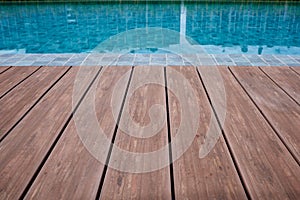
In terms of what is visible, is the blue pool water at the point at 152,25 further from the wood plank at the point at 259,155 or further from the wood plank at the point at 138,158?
the wood plank at the point at 259,155

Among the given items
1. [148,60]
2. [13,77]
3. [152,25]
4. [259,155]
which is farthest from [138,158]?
[152,25]

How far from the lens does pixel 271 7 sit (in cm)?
884

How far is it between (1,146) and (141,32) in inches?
226

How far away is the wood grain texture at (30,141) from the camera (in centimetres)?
100

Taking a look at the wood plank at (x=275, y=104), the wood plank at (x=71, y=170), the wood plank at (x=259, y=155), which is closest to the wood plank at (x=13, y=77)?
the wood plank at (x=71, y=170)

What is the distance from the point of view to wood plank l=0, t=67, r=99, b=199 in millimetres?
1001

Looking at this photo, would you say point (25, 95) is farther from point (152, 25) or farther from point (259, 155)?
point (152, 25)

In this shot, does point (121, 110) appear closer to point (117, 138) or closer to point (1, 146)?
point (117, 138)

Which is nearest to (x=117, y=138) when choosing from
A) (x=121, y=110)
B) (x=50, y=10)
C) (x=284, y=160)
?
(x=121, y=110)

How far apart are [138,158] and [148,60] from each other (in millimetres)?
2508

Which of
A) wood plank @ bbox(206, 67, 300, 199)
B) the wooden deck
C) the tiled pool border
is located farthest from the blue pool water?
wood plank @ bbox(206, 67, 300, 199)

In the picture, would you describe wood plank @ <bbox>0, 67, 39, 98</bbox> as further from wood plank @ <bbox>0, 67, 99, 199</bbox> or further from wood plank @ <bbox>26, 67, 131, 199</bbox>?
wood plank @ <bbox>26, 67, 131, 199</bbox>

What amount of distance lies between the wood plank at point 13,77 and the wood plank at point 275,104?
1.53 meters

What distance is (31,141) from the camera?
123 centimetres
